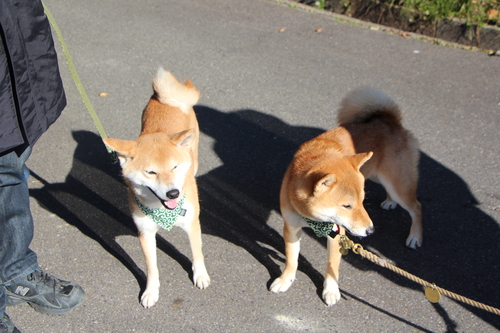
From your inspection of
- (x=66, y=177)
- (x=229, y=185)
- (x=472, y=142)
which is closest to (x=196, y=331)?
(x=229, y=185)

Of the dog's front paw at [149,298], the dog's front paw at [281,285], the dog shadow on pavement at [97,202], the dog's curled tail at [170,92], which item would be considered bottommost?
the dog shadow on pavement at [97,202]

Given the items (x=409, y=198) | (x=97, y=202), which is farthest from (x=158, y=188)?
(x=409, y=198)

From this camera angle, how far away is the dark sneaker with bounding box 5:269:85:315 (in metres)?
2.75

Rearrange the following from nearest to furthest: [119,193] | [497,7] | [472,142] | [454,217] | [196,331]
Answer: [196,331], [454,217], [119,193], [472,142], [497,7]

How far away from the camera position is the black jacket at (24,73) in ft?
7.08

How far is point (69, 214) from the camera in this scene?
3.64m

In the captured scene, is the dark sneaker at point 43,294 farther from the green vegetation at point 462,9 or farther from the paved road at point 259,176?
the green vegetation at point 462,9

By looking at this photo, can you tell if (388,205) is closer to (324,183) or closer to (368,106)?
(368,106)

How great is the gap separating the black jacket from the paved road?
4.02 feet

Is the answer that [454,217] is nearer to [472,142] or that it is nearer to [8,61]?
[472,142]

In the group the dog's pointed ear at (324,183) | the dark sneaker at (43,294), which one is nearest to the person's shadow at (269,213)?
the dark sneaker at (43,294)

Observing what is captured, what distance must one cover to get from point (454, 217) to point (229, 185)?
1801 mm

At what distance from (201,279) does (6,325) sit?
1.15 metres

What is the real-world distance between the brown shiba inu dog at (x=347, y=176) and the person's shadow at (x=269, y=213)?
19 cm
